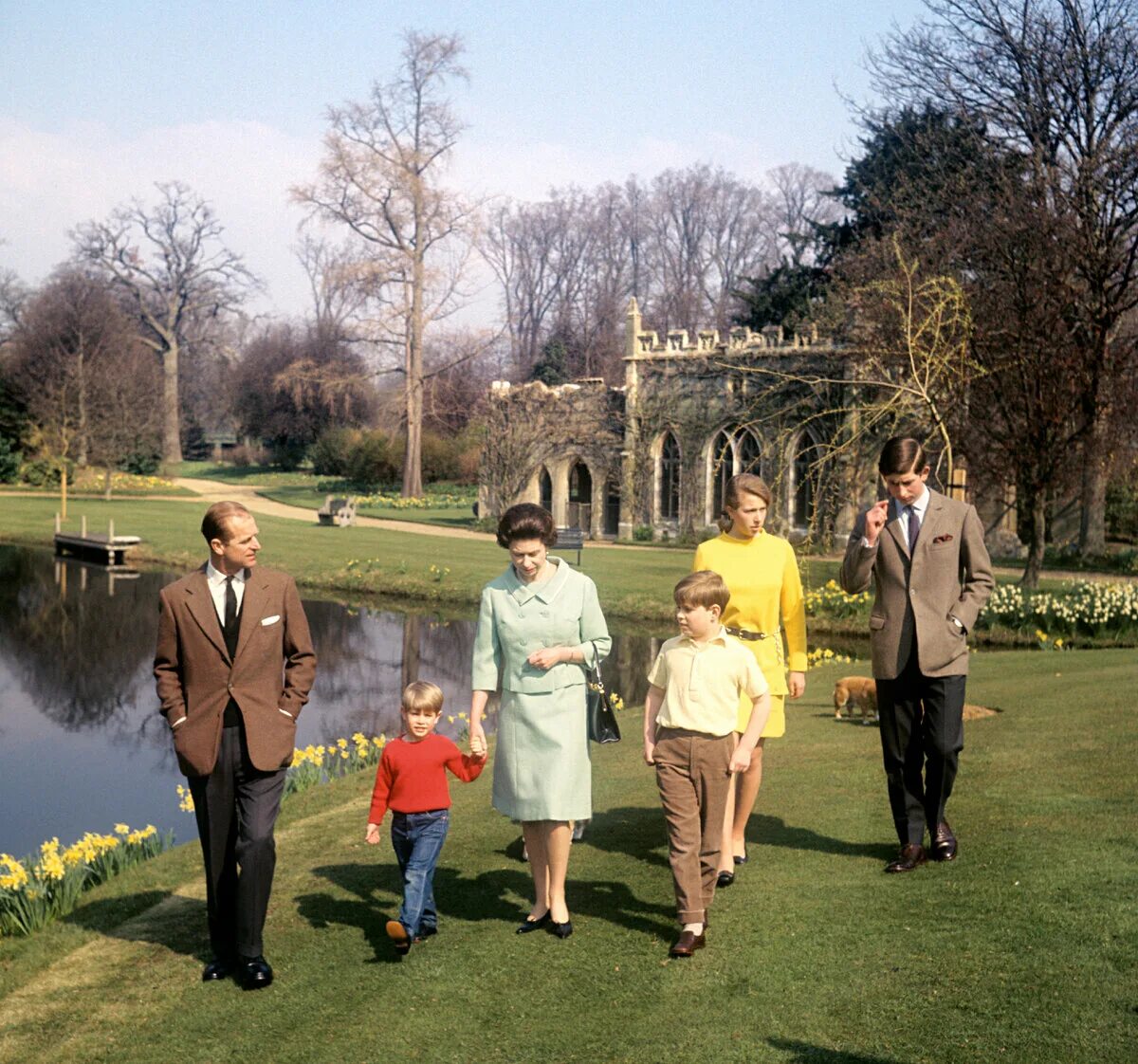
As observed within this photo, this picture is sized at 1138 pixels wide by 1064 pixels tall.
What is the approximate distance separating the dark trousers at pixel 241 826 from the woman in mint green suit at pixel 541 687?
867mm

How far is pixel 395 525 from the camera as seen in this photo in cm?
3800

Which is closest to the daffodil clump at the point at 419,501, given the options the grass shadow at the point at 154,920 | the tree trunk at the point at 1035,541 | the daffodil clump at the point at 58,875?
the tree trunk at the point at 1035,541

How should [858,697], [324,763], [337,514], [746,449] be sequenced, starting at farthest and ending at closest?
[337,514] → [746,449] → [324,763] → [858,697]

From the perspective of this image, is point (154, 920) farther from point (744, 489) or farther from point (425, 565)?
point (425, 565)

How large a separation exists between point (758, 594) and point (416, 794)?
5.70ft

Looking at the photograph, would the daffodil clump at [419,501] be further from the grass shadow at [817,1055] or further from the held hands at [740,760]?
the grass shadow at [817,1055]

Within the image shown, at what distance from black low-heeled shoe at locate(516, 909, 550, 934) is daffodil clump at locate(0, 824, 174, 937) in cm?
288

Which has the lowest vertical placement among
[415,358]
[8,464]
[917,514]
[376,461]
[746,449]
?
[917,514]

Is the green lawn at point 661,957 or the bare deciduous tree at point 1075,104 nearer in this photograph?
the green lawn at point 661,957

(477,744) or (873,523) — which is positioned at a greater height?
(873,523)

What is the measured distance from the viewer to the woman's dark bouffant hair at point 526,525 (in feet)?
17.1

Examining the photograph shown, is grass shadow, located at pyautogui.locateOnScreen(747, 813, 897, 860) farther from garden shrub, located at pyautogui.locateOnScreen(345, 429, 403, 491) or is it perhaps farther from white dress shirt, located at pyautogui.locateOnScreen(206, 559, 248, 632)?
garden shrub, located at pyautogui.locateOnScreen(345, 429, 403, 491)

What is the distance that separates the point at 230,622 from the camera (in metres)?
5.11

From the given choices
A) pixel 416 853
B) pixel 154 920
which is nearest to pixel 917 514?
pixel 416 853
